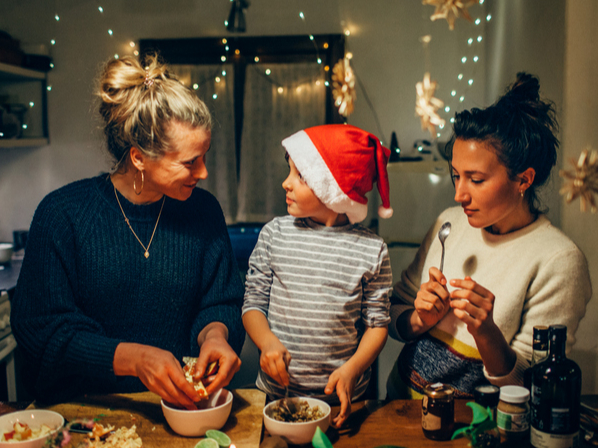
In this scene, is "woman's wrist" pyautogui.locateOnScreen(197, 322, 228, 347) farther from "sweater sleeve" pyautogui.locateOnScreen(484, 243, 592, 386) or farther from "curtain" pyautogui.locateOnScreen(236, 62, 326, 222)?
"curtain" pyautogui.locateOnScreen(236, 62, 326, 222)

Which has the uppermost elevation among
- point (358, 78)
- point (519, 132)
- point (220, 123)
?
point (358, 78)

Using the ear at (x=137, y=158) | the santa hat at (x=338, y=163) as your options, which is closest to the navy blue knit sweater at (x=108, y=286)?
the ear at (x=137, y=158)

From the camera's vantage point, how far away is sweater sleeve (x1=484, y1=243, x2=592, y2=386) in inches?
42.5

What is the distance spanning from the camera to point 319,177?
1137mm

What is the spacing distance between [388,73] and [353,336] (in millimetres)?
3105

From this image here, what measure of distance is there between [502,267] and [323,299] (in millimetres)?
436

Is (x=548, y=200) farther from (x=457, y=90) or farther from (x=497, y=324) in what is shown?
(x=457, y=90)

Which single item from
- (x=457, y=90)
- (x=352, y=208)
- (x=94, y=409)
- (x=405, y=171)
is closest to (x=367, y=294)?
(x=352, y=208)

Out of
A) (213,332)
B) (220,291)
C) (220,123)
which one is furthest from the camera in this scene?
(220,123)

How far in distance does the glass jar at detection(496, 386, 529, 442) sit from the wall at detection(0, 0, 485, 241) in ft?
9.61

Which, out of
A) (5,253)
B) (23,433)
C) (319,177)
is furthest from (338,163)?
(5,253)

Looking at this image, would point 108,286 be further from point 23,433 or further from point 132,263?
point 23,433

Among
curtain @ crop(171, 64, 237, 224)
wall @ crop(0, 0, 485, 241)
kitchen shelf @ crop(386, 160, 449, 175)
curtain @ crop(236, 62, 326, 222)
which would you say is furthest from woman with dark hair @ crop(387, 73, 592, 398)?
curtain @ crop(171, 64, 237, 224)

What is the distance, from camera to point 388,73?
3.85 m
